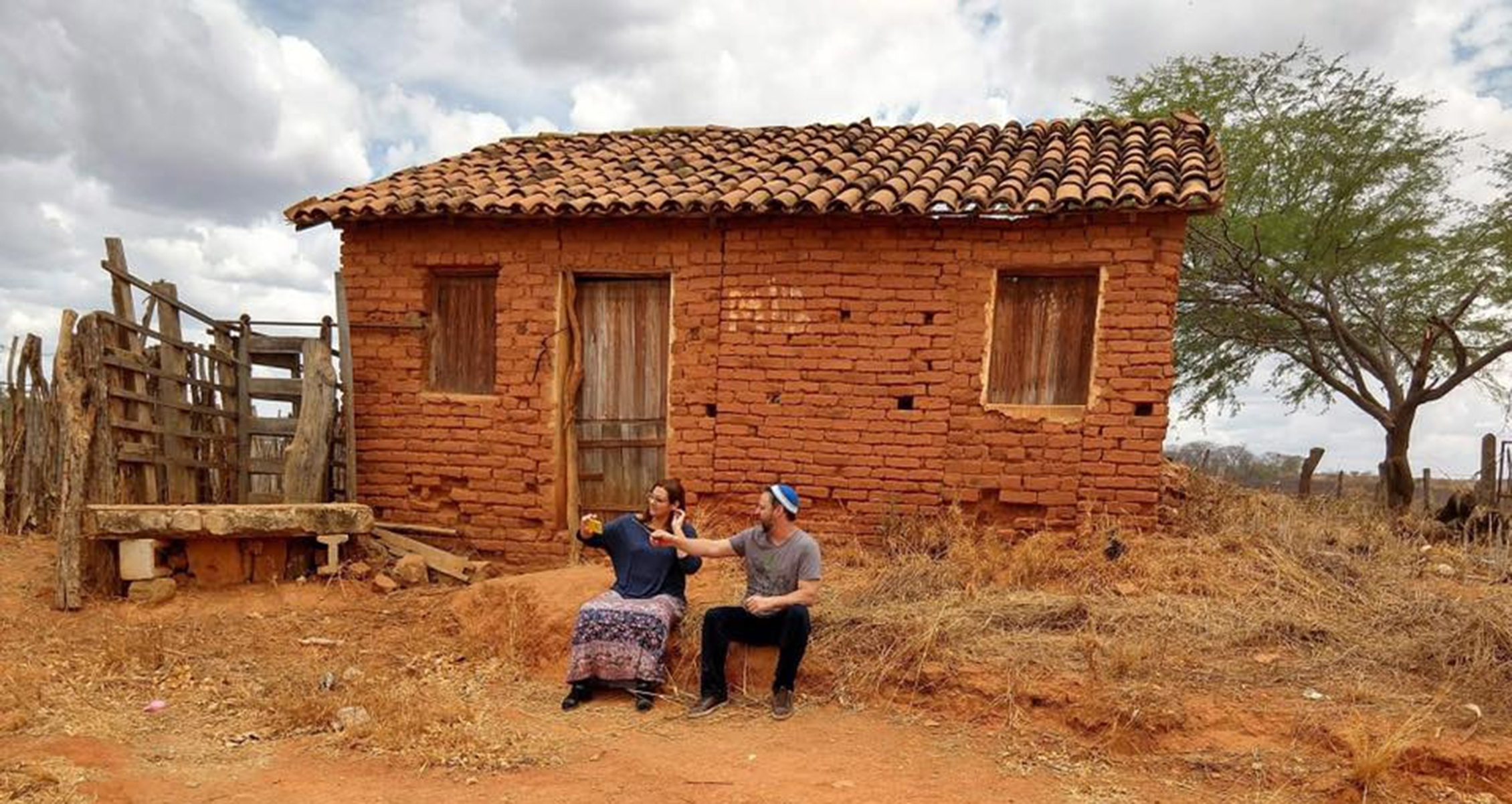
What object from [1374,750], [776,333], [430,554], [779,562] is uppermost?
[776,333]

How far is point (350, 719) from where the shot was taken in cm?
434

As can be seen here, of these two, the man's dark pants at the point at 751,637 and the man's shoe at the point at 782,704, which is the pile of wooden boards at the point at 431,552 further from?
the man's shoe at the point at 782,704

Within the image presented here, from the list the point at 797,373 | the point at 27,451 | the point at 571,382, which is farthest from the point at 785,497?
the point at 27,451

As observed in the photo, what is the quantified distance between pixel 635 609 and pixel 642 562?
36cm

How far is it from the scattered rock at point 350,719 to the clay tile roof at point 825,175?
12.9 feet

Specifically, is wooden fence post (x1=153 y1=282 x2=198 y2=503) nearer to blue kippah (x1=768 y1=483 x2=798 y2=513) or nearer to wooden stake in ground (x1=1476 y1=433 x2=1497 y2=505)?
blue kippah (x1=768 y1=483 x2=798 y2=513)

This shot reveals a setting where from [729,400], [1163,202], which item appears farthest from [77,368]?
[1163,202]

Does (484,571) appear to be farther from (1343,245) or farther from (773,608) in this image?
(1343,245)

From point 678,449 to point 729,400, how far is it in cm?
59

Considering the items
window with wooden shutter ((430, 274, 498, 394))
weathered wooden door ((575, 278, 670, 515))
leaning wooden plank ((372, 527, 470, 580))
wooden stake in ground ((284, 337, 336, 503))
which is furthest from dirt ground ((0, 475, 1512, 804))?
window with wooden shutter ((430, 274, 498, 394))

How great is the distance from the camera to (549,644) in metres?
5.45

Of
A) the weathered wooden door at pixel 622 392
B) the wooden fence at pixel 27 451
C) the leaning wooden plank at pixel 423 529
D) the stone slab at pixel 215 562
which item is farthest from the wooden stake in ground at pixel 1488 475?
the wooden fence at pixel 27 451

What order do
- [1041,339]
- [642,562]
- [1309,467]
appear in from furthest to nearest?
[1309,467] → [1041,339] → [642,562]

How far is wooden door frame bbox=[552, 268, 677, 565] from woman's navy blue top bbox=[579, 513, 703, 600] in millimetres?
1995
